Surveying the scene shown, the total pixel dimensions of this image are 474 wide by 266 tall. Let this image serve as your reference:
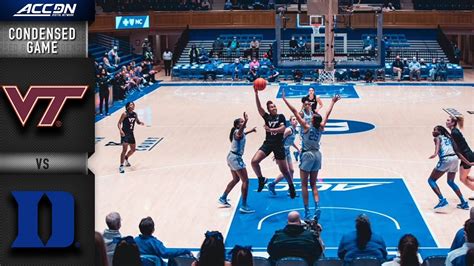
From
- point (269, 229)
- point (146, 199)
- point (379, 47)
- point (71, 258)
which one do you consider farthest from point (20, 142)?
point (379, 47)

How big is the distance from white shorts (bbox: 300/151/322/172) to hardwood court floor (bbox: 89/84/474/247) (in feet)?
5.16

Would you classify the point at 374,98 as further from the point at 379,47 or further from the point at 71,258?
the point at 71,258

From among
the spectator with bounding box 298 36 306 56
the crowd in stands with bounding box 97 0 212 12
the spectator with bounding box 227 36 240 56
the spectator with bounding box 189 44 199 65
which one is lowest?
the spectator with bounding box 189 44 199 65

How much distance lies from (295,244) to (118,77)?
20.2 meters

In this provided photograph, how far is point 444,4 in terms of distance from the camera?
4175 centimetres

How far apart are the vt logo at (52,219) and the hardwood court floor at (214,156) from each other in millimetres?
6078

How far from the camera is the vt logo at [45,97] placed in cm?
555

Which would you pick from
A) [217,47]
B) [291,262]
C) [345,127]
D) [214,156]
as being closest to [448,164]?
[291,262]

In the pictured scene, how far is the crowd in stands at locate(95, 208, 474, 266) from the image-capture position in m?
7.44

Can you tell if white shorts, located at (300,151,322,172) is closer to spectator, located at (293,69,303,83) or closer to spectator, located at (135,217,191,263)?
spectator, located at (135,217,191,263)

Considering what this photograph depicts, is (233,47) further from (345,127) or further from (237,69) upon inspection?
(345,127)

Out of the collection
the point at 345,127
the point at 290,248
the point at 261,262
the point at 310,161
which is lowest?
the point at 345,127

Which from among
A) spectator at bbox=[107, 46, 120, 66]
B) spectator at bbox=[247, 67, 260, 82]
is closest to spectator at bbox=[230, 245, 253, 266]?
spectator at bbox=[247, 67, 260, 82]

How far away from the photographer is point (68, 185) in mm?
5664
